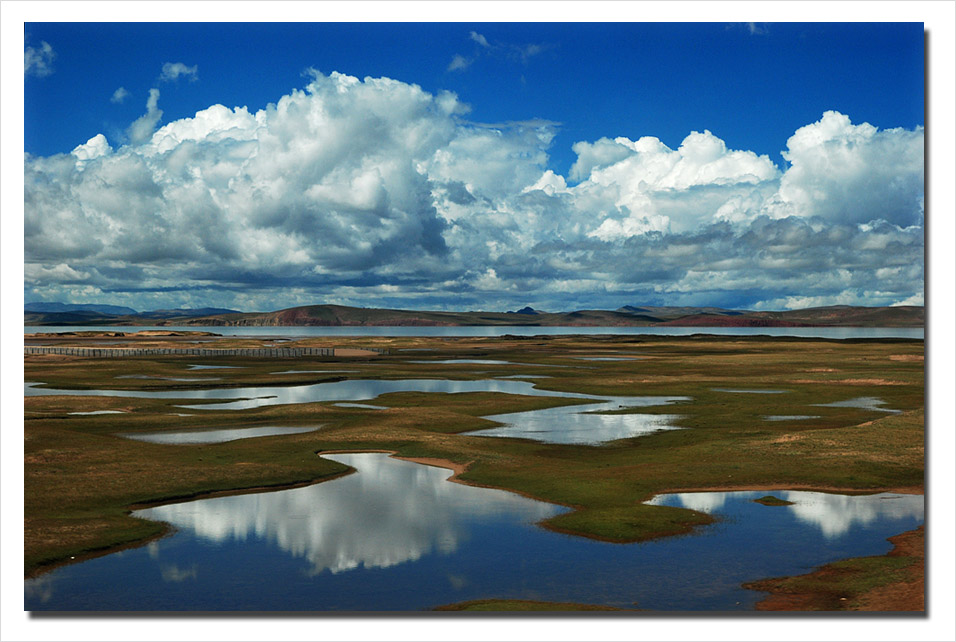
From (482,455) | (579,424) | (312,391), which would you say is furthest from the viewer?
(312,391)

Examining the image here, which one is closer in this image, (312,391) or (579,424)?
(579,424)

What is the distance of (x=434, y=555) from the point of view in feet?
64.9

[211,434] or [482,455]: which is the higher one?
[211,434]

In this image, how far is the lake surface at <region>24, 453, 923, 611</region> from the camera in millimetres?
17000

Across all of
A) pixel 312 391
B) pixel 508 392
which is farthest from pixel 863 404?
pixel 312 391

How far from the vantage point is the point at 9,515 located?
1722cm

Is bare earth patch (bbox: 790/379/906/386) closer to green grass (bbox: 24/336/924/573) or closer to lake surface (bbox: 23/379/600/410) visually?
green grass (bbox: 24/336/924/573)

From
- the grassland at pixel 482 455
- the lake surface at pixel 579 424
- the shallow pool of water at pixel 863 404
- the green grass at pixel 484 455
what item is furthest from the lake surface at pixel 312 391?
the shallow pool of water at pixel 863 404

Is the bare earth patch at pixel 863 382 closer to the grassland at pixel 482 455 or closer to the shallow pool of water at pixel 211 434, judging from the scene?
the grassland at pixel 482 455

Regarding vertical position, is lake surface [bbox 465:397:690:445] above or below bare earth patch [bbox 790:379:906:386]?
below

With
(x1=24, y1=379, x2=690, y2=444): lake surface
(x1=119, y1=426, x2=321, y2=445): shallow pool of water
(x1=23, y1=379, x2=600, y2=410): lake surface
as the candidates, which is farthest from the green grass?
(x1=23, y1=379, x2=600, y2=410): lake surface

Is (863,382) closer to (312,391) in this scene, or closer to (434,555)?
(312,391)

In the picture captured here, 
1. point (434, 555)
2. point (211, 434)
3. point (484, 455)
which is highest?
point (211, 434)

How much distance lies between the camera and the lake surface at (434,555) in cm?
1700
